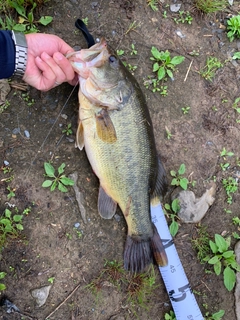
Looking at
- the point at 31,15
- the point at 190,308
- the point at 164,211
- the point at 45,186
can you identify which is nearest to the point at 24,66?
the point at 31,15

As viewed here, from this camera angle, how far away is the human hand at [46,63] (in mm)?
3094

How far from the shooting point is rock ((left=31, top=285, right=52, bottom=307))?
11.1 ft

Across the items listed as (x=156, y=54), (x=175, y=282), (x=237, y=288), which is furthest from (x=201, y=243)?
(x=156, y=54)

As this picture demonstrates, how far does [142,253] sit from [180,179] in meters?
0.88

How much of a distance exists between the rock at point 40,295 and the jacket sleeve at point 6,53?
193cm

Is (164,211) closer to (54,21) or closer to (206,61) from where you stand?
(206,61)

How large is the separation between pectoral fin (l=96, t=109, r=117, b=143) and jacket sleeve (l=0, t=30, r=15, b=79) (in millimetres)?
819

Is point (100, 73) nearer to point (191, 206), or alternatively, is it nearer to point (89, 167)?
point (89, 167)

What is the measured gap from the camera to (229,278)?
3.90 metres

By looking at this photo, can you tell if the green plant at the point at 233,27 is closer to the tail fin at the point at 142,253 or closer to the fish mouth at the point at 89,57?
the fish mouth at the point at 89,57

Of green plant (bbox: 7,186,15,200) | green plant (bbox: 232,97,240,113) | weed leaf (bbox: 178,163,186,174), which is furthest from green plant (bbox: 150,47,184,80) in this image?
green plant (bbox: 7,186,15,200)

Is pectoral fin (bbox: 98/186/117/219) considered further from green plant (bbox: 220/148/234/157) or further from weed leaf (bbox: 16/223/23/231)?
green plant (bbox: 220/148/234/157)

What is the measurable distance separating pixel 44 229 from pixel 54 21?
204cm

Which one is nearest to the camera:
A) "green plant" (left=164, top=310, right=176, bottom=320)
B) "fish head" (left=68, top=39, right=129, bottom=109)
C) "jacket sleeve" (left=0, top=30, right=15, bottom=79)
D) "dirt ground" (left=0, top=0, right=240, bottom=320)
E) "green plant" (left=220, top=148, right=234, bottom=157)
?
"jacket sleeve" (left=0, top=30, right=15, bottom=79)
